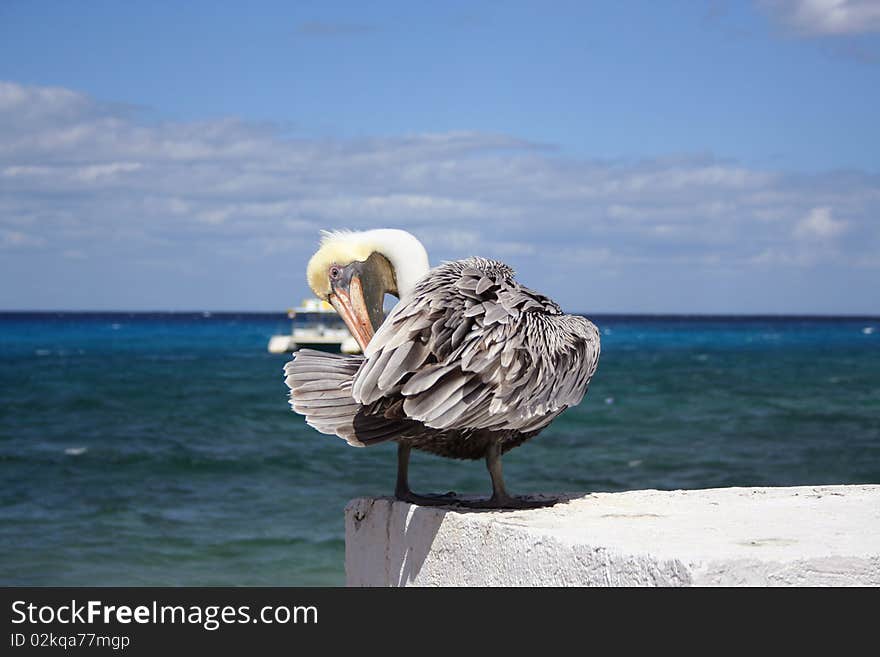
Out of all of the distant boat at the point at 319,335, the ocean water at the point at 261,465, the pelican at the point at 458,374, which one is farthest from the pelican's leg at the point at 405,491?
the distant boat at the point at 319,335

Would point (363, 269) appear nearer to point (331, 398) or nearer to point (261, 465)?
point (331, 398)

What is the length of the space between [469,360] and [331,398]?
28.6 inches

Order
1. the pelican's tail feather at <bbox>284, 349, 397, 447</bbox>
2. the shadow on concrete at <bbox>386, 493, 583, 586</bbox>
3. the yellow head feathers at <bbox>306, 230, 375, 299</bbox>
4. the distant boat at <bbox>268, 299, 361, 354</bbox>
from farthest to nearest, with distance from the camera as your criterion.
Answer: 1. the distant boat at <bbox>268, 299, 361, 354</bbox>
2. the yellow head feathers at <bbox>306, 230, 375, 299</bbox>
3. the pelican's tail feather at <bbox>284, 349, 397, 447</bbox>
4. the shadow on concrete at <bbox>386, 493, 583, 586</bbox>

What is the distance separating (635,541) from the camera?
3510 mm

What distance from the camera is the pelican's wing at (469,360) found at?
4020 millimetres

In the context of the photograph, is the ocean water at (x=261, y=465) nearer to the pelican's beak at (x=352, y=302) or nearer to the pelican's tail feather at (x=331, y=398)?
the pelican's beak at (x=352, y=302)

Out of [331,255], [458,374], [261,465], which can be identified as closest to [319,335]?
[261,465]

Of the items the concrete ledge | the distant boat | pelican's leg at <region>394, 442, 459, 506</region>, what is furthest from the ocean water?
the distant boat

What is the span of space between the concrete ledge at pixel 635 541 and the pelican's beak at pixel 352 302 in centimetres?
120

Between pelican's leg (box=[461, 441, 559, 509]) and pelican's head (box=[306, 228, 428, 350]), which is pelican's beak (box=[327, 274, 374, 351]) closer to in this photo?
pelican's head (box=[306, 228, 428, 350])

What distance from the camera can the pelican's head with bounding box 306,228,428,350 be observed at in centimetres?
533

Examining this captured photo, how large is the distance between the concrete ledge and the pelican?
0.97 feet

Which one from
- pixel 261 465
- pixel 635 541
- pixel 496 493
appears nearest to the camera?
pixel 635 541
